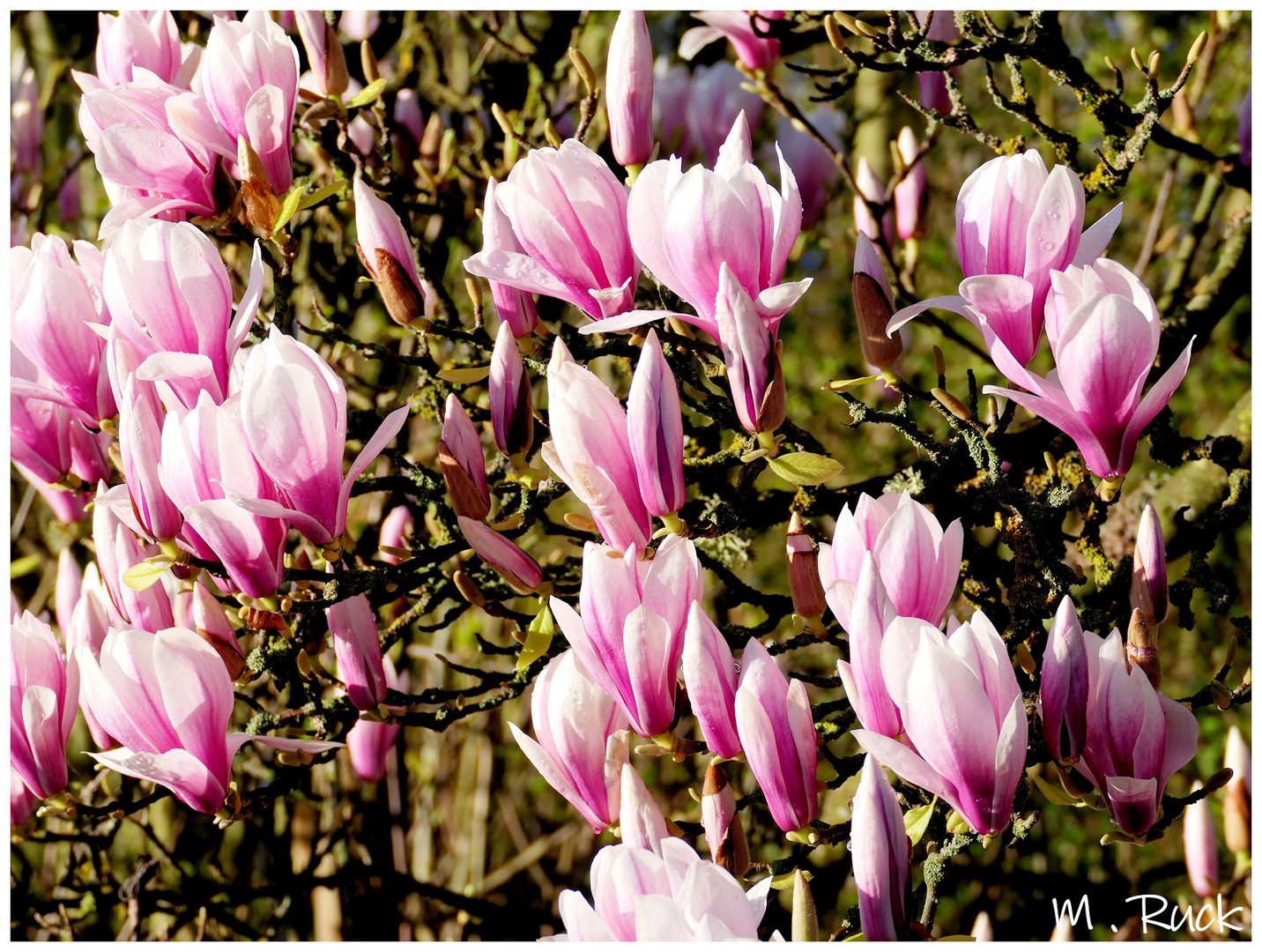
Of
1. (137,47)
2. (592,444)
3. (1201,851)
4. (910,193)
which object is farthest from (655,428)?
(1201,851)

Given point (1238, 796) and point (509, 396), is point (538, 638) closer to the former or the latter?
point (509, 396)

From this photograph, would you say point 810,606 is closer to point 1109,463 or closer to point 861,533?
point 861,533

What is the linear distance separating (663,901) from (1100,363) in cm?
38

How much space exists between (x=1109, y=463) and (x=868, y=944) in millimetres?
323

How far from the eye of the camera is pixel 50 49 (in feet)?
6.71

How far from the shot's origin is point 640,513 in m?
0.66

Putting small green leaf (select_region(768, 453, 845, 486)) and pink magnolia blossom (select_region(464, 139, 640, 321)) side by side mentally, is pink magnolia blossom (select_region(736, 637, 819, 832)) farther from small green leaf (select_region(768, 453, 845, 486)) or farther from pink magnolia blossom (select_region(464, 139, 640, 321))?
pink magnolia blossom (select_region(464, 139, 640, 321))

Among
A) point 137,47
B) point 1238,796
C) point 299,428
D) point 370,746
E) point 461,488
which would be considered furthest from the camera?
point 370,746

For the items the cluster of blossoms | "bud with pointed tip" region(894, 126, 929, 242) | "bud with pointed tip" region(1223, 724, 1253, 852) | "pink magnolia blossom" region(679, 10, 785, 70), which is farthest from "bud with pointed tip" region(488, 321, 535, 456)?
"bud with pointed tip" region(1223, 724, 1253, 852)

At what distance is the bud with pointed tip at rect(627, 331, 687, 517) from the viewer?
614 millimetres

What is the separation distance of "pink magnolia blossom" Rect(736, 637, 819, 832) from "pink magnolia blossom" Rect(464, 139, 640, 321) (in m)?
0.25

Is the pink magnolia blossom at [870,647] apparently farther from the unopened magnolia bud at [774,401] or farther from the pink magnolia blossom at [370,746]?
the pink magnolia blossom at [370,746]

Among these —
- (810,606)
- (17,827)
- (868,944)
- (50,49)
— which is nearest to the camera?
(868,944)

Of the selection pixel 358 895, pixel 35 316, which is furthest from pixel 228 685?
pixel 358 895
